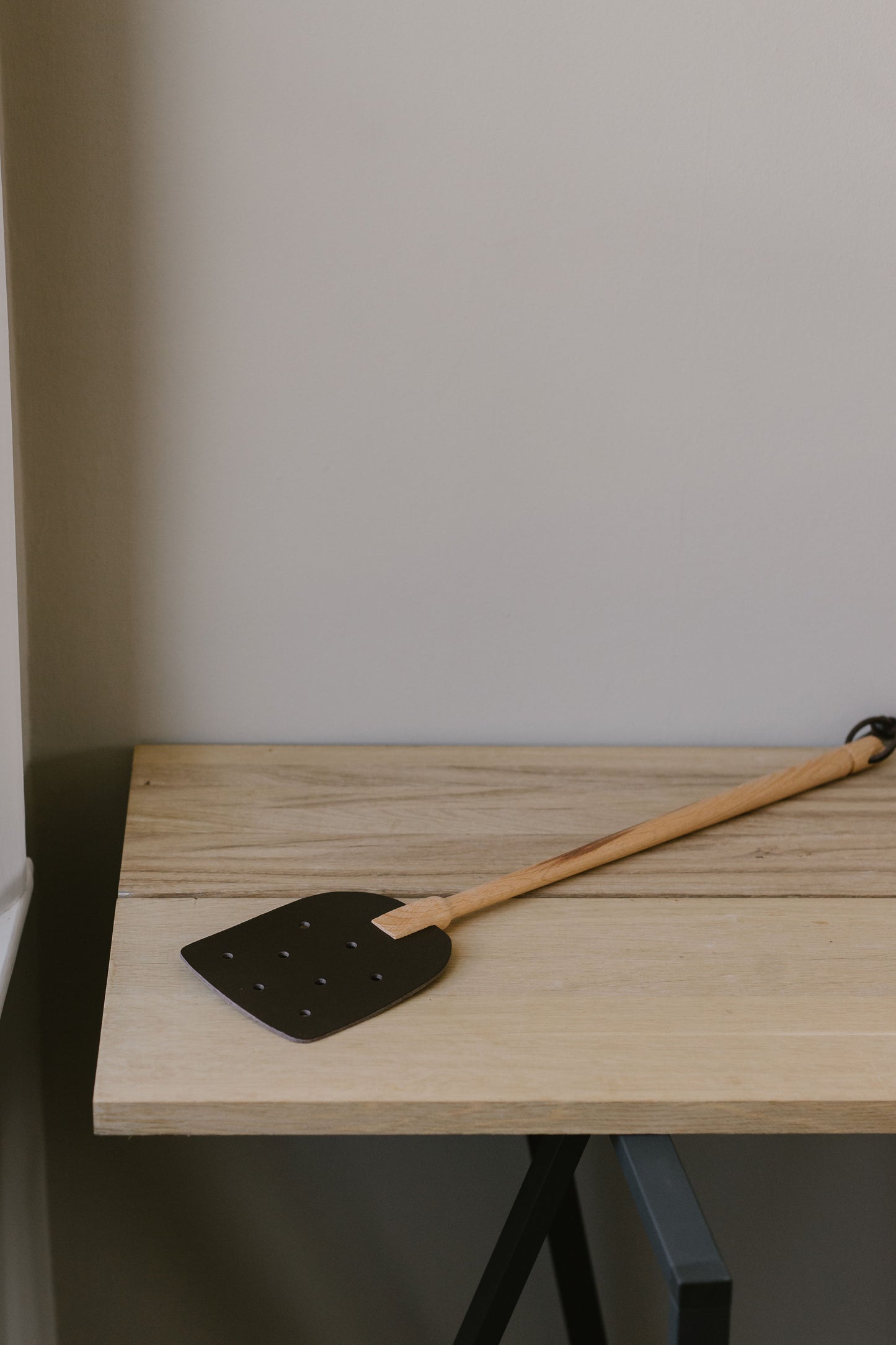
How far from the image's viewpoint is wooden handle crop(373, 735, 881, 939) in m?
0.59

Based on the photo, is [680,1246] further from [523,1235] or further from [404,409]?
[404,409]

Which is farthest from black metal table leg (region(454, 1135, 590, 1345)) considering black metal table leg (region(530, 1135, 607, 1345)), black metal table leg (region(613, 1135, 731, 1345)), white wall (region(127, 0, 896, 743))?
white wall (region(127, 0, 896, 743))

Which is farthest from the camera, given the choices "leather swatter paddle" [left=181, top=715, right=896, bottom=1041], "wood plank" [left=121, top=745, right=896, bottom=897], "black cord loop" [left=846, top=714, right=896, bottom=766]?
"black cord loop" [left=846, top=714, right=896, bottom=766]

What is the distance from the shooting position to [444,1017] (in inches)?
20.5

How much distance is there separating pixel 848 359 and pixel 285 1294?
0.98m

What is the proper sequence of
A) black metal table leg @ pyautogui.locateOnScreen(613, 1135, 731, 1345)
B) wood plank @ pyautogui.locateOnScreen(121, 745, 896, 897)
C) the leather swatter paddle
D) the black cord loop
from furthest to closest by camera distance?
the black cord loop, wood plank @ pyautogui.locateOnScreen(121, 745, 896, 897), the leather swatter paddle, black metal table leg @ pyautogui.locateOnScreen(613, 1135, 731, 1345)

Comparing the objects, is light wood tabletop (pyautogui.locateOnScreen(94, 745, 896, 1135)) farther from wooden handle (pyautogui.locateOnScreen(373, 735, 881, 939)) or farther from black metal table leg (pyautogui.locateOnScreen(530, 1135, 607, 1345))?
black metal table leg (pyautogui.locateOnScreen(530, 1135, 607, 1345))

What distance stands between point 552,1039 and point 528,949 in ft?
0.28

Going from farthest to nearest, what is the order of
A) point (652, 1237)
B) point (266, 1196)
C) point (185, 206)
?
1. point (266, 1196)
2. point (185, 206)
3. point (652, 1237)

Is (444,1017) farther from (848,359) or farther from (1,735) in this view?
(848,359)

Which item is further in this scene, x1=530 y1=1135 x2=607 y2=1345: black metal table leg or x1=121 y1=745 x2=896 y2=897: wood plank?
x1=530 y1=1135 x2=607 y2=1345: black metal table leg

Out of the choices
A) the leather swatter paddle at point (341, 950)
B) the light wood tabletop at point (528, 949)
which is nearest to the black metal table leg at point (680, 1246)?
the light wood tabletop at point (528, 949)

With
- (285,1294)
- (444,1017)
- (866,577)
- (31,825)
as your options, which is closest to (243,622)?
(31,825)

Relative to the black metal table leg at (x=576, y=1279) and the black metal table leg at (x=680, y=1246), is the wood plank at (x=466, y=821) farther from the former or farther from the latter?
the black metal table leg at (x=576, y=1279)
